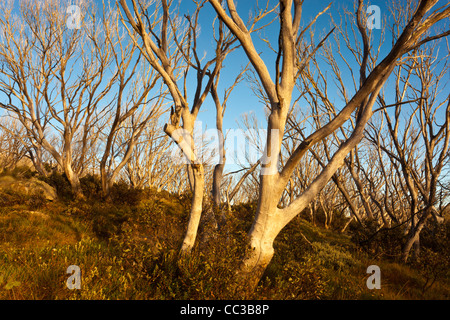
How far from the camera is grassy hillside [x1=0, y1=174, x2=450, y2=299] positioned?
3199 millimetres

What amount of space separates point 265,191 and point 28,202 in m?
8.10

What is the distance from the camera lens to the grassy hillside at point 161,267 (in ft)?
10.5

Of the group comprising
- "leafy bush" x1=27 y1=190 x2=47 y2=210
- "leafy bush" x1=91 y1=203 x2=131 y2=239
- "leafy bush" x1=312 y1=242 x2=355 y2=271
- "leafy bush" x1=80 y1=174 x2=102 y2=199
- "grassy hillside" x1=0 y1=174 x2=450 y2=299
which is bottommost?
"leafy bush" x1=312 y1=242 x2=355 y2=271

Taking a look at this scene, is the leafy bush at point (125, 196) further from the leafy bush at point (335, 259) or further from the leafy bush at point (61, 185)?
Result: the leafy bush at point (335, 259)

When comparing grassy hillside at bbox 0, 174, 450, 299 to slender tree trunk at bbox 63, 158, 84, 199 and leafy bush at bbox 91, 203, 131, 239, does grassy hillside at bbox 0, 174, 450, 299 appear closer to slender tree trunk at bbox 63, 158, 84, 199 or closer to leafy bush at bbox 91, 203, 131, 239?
leafy bush at bbox 91, 203, 131, 239

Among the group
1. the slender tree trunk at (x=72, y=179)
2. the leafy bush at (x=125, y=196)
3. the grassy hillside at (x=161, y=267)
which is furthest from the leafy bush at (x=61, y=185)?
the grassy hillside at (x=161, y=267)

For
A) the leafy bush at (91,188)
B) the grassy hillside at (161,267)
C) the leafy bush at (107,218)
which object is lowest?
the grassy hillside at (161,267)

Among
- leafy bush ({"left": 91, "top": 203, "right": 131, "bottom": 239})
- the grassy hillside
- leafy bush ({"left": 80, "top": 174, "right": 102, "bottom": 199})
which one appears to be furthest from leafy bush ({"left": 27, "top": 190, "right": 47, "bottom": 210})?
leafy bush ({"left": 80, "top": 174, "right": 102, "bottom": 199})

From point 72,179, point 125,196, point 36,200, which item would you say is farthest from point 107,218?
point 72,179

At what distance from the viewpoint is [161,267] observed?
3785 millimetres

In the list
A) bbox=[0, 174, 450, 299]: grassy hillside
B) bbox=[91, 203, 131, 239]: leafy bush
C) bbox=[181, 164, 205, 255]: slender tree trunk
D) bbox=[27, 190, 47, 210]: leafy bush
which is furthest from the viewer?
bbox=[27, 190, 47, 210]: leafy bush
